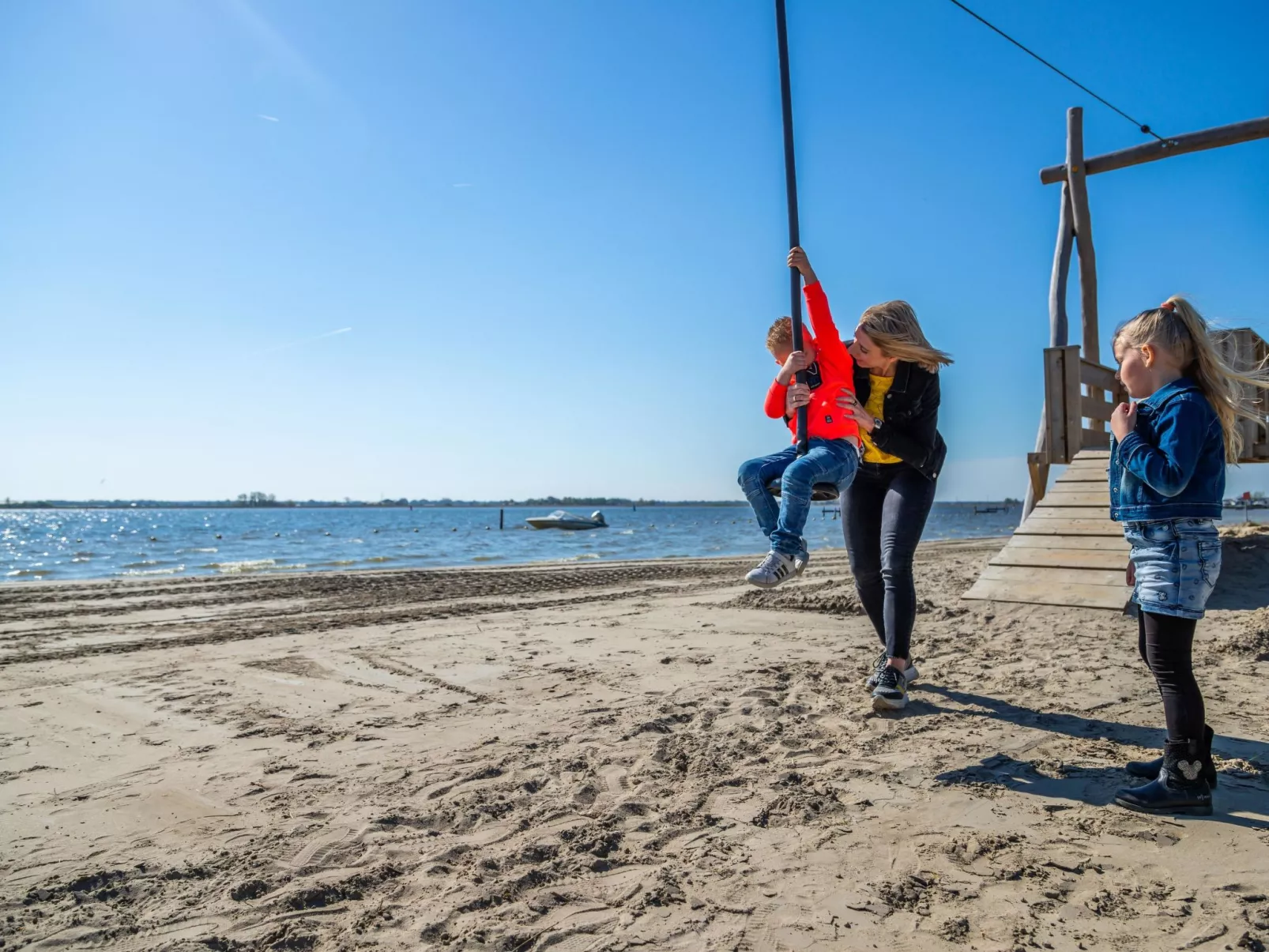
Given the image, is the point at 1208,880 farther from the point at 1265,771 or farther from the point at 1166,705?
the point at 1265,771

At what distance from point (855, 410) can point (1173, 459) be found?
1.33 meters

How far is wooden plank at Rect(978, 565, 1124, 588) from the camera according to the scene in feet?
20.1

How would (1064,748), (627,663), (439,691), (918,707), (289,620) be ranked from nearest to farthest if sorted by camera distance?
(1064,748) < (918,707) < (439,691) < (627,663) < (289,620)

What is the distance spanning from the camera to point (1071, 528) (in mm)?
7027

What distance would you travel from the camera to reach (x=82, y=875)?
90.1 inches

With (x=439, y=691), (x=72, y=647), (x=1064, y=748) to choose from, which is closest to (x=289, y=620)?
(x=72, y=647)

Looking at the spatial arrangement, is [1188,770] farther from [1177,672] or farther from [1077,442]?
[1077,442]

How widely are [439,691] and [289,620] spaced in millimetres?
4189

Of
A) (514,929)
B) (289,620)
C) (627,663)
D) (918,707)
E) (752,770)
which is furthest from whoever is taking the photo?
(289,620)

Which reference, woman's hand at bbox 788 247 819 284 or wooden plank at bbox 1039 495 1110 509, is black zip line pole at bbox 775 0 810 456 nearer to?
woman's hand at bbox 788 247 819 284

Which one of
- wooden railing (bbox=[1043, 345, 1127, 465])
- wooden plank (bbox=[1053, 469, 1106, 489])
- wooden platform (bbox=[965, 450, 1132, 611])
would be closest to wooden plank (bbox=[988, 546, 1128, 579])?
wooden platform (bbox=[965, 450, 1132, 611])

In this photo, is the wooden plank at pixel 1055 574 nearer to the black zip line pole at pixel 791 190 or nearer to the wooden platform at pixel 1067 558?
the wooden platform at pixel 1067 558

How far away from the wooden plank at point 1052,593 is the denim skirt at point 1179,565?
3548mm

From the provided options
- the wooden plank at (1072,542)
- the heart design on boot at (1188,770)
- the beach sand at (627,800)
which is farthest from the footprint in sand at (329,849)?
the wooden plank at (1072,542)
